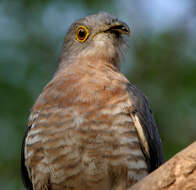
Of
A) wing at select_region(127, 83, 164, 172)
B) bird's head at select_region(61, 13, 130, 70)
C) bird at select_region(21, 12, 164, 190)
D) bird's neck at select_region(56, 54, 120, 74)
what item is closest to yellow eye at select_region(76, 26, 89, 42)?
bird's head at select_region(61, 13, 130, 70)

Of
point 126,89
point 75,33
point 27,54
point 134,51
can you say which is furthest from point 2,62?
point 126,89

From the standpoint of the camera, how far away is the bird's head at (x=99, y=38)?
685 cm

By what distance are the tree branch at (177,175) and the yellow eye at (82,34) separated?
350 centimetres

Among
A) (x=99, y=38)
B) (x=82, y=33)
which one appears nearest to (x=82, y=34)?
(x=82, y=33)

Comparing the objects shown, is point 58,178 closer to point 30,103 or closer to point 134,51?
point 30,103

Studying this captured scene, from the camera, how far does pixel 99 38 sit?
6867 mm

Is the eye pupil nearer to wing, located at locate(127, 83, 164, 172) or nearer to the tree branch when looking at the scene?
wing, located at locate(127, 83, 164, 172)

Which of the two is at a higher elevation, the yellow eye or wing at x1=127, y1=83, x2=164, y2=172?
the yellow eye

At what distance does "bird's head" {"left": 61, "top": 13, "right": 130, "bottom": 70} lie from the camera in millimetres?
6852

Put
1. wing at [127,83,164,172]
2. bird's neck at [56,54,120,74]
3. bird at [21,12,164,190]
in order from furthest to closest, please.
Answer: bird's neck at [56,54,120,74] → wing at [127,83,164,172] → bird at [21,12,164,190]

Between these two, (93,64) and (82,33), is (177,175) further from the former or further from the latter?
(82,33)

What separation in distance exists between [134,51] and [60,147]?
492cm

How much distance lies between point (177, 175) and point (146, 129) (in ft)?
5.99

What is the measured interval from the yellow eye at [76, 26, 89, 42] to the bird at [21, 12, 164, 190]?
3.04 feet
